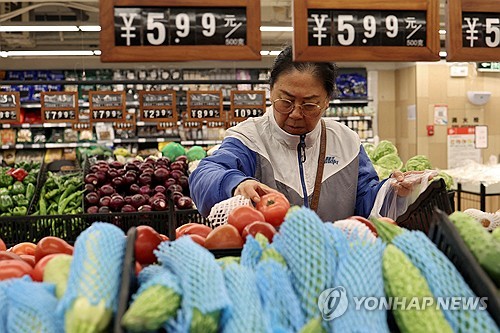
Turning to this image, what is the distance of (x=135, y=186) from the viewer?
17.0ft

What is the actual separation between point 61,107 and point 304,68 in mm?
5329

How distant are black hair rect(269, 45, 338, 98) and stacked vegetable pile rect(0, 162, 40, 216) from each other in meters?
3.41

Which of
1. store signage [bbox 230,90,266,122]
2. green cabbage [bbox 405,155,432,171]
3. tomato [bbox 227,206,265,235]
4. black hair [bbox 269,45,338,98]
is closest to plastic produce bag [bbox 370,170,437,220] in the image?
black hair [bbox 269,45,338,98]

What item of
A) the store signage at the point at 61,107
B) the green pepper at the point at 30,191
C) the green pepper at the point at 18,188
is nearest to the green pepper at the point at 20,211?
the green pepper at the point at 30,191

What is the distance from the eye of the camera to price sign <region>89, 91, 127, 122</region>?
275 inches

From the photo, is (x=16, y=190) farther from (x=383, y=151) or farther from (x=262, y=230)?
(x=262, y=230)

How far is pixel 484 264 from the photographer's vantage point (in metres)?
1.18

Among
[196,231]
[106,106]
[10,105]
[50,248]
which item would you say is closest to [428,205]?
[196,231]

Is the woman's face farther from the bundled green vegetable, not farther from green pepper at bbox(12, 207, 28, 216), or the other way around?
green pepper at bbox(12, 207, 28, 216)

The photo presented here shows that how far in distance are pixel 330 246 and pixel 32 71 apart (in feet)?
39.4

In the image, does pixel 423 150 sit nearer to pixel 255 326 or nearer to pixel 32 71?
pixel 32 71

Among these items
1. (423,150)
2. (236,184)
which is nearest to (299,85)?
(236,184)

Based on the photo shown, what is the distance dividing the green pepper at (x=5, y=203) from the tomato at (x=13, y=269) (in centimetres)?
417

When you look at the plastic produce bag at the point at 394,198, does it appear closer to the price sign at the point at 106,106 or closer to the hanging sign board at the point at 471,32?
the hanging sign board at the point at 471,32
